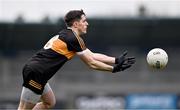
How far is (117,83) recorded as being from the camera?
34719mm

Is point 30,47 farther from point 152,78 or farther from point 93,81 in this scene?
point 152,78

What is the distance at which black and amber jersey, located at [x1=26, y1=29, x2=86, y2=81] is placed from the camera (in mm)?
13016

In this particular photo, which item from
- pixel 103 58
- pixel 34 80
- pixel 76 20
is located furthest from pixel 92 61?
pixel 34 80

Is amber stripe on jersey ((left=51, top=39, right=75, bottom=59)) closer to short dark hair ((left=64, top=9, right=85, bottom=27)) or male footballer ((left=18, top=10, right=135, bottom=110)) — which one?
male footballer ((left=18, top=10, right=135, bottom=110))

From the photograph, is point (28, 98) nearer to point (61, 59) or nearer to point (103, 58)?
point (61, 59)

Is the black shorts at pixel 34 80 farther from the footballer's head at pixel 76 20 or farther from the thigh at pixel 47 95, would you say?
the footballer's head at pixel 76 20

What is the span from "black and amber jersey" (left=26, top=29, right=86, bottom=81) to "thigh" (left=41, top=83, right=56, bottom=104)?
0.51 meters

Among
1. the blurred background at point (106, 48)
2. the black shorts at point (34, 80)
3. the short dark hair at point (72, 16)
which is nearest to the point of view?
the black shorts at point (34, 80)

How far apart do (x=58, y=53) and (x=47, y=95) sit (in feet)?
3.22

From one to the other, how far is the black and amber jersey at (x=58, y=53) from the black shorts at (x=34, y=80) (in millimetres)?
64

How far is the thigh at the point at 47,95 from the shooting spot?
535 inches

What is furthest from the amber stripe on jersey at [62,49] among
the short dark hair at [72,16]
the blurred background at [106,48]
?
the blurred background at [106,48]

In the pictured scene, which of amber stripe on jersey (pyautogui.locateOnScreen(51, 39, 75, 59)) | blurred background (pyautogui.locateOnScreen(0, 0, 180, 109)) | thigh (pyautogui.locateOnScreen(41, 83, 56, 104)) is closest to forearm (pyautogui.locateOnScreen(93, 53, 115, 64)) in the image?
amber stripe on jersey (pyautogui.locateOnScreen(51, 39, 75, 59))

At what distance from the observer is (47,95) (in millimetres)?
13648
